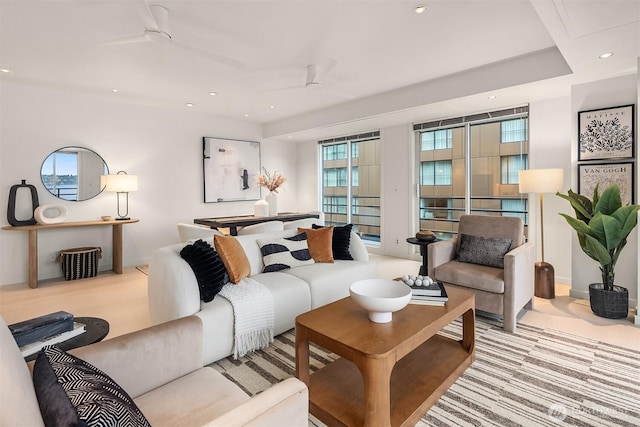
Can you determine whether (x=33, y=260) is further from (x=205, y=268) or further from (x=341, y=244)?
(x=341, y=244)

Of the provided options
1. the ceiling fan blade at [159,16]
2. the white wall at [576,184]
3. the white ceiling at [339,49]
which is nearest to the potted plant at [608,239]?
the white wall at [576,184]

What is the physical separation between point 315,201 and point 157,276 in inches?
205

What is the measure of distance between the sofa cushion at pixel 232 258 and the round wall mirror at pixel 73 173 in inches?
139

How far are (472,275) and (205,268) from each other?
2347 millimetres

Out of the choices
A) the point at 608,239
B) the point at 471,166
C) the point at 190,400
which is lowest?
the point at 190,400

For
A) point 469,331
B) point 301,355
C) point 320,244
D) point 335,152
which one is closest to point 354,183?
point 335,152

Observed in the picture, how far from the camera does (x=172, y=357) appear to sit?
4.67 feet

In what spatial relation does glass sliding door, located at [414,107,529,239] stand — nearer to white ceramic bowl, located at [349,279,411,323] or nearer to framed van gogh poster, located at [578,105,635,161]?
framed van gogh poster, located at [578,105,635,161]

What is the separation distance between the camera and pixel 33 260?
14.3 ft

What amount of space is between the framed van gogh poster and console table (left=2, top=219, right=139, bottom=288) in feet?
19.6

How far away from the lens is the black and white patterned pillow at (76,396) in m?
0.78

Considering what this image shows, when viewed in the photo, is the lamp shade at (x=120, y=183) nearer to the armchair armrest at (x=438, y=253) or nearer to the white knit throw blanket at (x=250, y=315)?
the white knit throw blanket at (x=250, y=315)

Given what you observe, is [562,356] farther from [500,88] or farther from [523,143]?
[523,143]

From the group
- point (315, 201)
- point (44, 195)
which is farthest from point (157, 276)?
point (315, 201)
